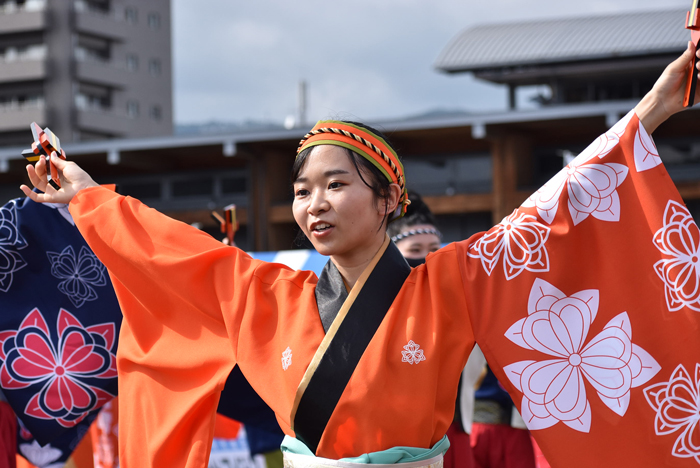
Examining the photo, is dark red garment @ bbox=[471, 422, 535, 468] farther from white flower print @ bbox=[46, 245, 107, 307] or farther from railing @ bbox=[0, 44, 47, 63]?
railing @ bbox=[0, 44, 47, 63]

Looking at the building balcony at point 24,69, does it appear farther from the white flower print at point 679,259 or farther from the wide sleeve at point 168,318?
the white flower print at point 679,259

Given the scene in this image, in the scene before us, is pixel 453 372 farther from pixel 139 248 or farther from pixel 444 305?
pixel 139 248

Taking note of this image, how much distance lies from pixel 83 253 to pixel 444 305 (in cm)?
147

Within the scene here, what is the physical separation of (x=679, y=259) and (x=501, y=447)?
1.76 m

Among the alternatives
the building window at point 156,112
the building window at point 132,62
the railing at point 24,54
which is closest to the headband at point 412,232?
the railing at point 24,54

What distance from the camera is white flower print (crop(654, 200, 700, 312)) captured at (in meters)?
1.89

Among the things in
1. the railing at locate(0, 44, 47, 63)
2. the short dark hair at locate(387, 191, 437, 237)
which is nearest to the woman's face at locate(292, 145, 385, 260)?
the short dark hair at locate(387, 191, 437, 237)

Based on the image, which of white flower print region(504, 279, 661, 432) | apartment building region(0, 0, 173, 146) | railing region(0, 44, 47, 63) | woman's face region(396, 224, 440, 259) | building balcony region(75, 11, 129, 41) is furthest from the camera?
building balcony region(75, 11, 129, 41)

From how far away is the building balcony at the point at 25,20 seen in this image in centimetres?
3197

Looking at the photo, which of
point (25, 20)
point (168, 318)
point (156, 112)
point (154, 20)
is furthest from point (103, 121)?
point (168, 318)

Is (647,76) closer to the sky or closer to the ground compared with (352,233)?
closer to the sky

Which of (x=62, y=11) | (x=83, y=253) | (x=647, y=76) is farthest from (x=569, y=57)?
(x=62, y=11)

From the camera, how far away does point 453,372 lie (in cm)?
192

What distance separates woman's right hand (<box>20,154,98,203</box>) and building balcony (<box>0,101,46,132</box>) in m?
31.4
